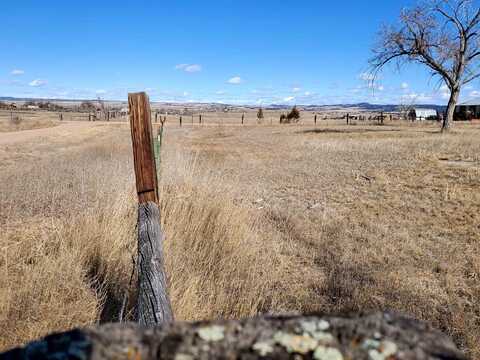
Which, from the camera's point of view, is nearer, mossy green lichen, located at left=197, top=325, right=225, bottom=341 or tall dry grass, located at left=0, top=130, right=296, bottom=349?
mossy green lichen, located at left=197, top=325, right=225, bottom=341

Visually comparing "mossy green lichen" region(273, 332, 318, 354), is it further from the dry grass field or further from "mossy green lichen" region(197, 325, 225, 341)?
the dry grass field

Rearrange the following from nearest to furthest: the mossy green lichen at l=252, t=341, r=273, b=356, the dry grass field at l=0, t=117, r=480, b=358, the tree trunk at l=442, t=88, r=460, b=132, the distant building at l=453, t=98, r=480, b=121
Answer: the mossy green lichen at l=252, t=341, r=273, b=356 < the dry grass field at l=0, t=117, r=480, b=358 < the tree trunk at l=442, t=88, r=460, b=132 < the distant building at l=453, t=98, r=480, b=121

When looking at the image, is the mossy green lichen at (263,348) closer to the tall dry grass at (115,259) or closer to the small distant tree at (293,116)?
the tall dry grass at (115,259)

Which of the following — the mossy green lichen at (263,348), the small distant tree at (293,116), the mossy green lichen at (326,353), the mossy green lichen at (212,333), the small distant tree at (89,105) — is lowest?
the mossy green lichen at (326,353)

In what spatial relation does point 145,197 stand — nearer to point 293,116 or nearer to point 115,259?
point 115,259

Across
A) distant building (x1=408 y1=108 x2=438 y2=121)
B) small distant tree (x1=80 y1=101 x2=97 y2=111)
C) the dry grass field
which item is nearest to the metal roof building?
distant building (x1=408 y1=108 x2=438 y2=121)

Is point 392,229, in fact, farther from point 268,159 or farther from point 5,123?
point 5,123

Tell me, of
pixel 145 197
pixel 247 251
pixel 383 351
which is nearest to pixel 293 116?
pixel 247 251

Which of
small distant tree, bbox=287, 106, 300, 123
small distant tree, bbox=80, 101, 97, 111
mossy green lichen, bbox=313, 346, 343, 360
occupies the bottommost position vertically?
mossy green lichen, bbox=313, 346, 343, 360

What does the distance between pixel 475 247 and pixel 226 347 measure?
19.9 feet

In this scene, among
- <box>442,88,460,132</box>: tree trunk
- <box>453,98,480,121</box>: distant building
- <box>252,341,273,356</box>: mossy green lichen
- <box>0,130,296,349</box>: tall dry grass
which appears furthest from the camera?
<box>453,98,480,121</box>: distant building

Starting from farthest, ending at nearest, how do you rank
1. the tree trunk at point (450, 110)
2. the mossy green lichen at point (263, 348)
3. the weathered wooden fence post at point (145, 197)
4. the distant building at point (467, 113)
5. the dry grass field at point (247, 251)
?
the distant building at point (467, 113) < the tree trunk at point (450, 110) < the dry grass field at point (247, 251) < the weathered wooden fence post at point (145, 197) < the mossy green lichen at point (263, 348)

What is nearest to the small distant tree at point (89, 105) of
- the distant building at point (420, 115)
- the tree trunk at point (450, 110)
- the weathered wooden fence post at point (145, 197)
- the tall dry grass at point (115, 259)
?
the tree trunk at point (450, 110)

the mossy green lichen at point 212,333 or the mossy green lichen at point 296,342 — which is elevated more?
the mossy green lichen at point 212,333
